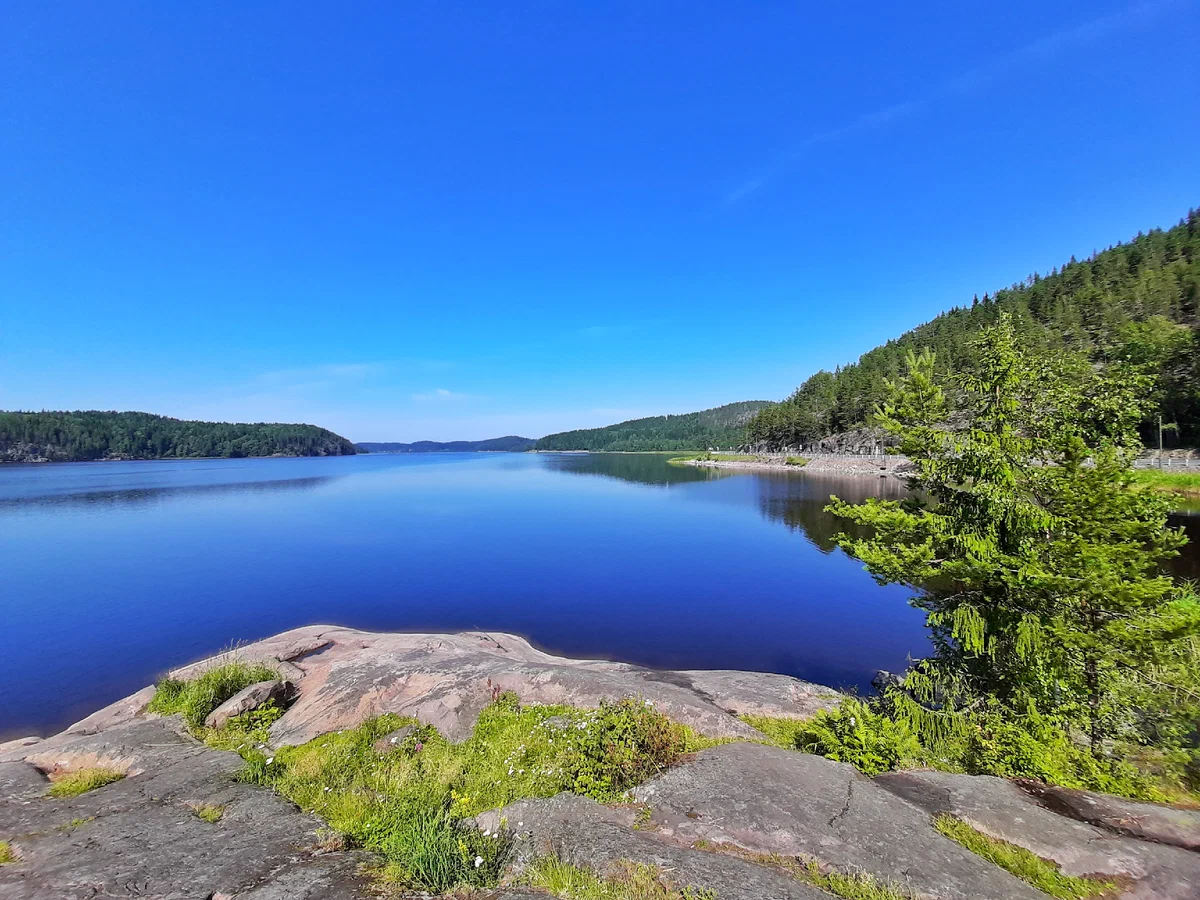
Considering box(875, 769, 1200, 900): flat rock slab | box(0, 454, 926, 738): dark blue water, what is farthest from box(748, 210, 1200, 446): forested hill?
box(875, 769, 1200, 900): flat rock slab

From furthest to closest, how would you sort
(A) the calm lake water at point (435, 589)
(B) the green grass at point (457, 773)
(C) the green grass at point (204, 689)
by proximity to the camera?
(A) the calm lake water at point (435, 589) < (C) the green grass at point (204, 689) < (B) the green grass at point (457, 773)

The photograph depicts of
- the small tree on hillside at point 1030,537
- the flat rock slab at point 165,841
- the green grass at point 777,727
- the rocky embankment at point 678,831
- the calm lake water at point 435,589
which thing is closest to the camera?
the rocky embankment at point 678,831

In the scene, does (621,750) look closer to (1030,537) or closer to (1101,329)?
(1030,537)

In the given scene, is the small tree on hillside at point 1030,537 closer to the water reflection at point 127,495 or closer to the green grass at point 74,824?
the green grass at point 74,824

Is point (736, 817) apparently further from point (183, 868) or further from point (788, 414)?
point (788, 414)

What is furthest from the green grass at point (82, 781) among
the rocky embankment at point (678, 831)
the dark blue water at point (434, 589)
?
the dark blue water at point (434, 589)

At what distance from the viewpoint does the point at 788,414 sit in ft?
519

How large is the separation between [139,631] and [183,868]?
2486 centimetres

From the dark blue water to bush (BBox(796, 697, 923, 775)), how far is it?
10346mm

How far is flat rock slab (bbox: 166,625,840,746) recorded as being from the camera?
11.8 meters

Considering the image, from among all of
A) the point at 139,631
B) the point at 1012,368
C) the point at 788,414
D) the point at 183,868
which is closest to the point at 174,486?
the point at 139,631

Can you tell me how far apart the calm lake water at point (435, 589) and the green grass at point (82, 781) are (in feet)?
33.3

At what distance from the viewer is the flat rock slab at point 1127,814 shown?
654 centimetres

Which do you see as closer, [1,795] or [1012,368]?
[1,795]
